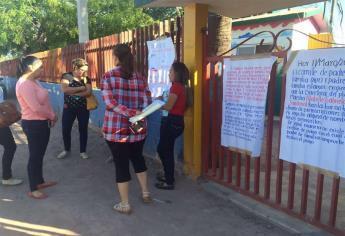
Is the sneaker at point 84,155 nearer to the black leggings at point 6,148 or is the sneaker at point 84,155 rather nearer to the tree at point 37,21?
the black leggings at point 6,148

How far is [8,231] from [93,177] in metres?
1.88

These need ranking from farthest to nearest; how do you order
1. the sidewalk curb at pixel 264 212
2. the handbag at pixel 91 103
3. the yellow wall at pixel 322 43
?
1. the yellow wall at pixel 322 43
2. the handbag at pixel 91 103
3. the sidewalk curb at pixel 264 212

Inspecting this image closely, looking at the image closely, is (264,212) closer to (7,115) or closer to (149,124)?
(149,124)

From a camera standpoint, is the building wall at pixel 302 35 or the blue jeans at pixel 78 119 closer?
the blue jeans at pixel 78 119

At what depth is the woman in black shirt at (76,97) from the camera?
6254 millimetres

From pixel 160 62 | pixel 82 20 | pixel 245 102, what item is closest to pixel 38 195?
pixel 160 62

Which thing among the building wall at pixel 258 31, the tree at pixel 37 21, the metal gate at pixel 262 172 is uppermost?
the tree at pixel 37 21

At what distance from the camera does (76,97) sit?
6457 mm

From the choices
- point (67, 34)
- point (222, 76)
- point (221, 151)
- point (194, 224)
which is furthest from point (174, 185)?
point (67, 34)

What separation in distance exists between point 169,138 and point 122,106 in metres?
1.11

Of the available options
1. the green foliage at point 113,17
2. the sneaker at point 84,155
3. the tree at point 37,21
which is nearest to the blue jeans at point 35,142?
the sneaker at point 84,155

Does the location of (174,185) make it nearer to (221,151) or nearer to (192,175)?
(192,175)

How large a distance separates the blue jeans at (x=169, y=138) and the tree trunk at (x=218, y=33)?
4.04 feet

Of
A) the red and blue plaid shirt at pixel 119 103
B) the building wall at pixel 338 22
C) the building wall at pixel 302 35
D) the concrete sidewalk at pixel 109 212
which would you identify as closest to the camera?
the concrete sidewalk at pixel 109 212
